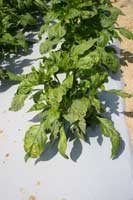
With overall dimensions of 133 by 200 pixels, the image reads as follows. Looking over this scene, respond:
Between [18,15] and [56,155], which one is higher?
[18,15]

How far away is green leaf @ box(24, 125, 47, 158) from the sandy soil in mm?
794

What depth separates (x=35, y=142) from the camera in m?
3.04

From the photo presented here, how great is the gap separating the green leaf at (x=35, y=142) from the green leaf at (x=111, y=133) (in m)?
0.49

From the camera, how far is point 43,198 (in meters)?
2.85

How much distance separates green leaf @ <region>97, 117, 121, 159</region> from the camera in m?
2.97

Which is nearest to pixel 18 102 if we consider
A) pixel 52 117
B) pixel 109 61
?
pixel 52 117

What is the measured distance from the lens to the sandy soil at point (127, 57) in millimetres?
3484

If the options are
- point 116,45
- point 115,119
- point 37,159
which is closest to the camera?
point 37,159

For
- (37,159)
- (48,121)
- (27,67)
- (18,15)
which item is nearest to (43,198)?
(37,159)

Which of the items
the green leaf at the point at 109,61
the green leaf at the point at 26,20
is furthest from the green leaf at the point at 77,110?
the green leaf at the point at 26,20

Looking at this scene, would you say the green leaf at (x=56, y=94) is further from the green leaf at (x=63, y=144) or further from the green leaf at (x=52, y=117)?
the green leaf at (x=63, y=144)

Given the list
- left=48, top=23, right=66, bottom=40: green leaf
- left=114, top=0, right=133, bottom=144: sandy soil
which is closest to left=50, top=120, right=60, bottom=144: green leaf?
left=114, top=0, right=133, bottom=144: sandy soil

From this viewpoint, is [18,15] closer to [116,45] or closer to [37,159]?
[116,45]

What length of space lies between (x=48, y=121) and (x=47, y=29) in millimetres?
1516
